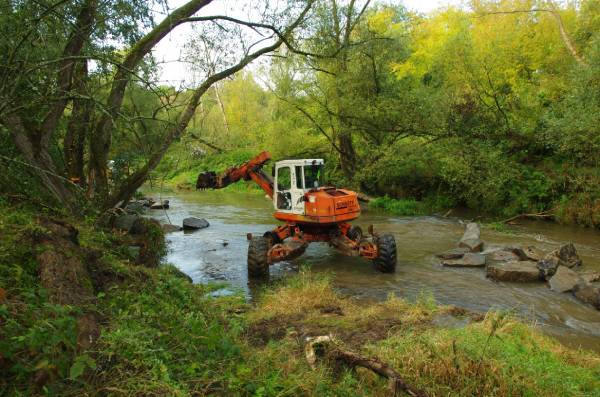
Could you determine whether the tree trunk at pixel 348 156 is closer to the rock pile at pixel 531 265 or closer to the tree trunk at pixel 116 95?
the rock pile at pixel 531 265

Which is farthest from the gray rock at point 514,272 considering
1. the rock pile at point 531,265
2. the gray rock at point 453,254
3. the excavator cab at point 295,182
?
→ the excavator cab at point 295,182

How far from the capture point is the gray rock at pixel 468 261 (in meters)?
9.81

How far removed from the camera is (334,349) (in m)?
4.16

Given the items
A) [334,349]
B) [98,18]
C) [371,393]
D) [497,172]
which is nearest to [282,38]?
[98,18]

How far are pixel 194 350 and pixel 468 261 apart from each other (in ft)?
26.5

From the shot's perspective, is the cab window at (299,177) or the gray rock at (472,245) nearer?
the cab window at (299,177)

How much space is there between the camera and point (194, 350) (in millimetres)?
3307

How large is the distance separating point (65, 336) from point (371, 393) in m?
2.35

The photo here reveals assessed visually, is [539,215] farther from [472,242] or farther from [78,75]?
[78,75]

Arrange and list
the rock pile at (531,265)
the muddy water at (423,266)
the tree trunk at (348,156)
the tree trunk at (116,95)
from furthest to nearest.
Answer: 1. the tree trunk at (348,156)
2. the rock pile at (531,265)
3. the tree trunk at (116,95)
4. the muddy water at (423,266)

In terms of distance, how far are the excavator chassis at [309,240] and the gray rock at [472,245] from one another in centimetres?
313

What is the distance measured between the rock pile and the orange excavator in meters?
2.09

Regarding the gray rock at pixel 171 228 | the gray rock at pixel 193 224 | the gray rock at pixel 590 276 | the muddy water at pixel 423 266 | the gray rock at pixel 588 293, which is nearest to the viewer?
the muddy water at pixel 423 266

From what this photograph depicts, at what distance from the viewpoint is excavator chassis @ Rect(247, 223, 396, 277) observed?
8695 millimetres
